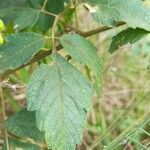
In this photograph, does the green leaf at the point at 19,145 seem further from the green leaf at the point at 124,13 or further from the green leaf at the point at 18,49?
the green leaf at the point at 124,13

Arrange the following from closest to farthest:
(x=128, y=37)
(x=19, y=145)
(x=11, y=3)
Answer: (x=128, y=37), (x=19, y=145), (x=11, y=3)

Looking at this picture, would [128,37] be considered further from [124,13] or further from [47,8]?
[47,8]

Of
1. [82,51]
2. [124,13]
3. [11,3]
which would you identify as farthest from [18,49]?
[11,3]

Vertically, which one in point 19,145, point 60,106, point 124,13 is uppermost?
point 124,13

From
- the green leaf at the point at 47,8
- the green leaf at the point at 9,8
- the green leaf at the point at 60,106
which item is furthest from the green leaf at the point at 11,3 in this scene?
the green leaf at the point at 60,106

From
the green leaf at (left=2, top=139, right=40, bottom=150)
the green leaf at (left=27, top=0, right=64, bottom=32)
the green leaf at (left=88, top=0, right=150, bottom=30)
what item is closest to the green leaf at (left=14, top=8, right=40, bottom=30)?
the green leaf at (left=27, top=0, right=64, bottom=32)

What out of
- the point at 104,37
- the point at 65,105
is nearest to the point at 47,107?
the point at 65,105

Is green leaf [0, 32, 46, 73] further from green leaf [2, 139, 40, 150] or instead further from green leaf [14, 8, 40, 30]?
green leaf [2, 139, 40, 150]
